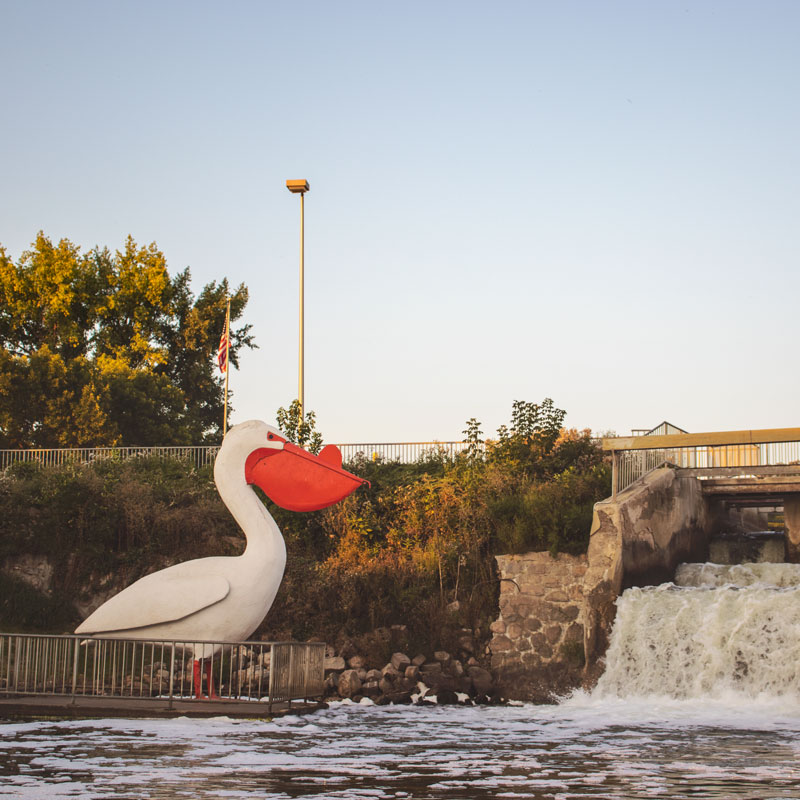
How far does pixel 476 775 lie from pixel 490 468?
14422 millimetres

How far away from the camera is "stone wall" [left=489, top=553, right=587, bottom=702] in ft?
62.2

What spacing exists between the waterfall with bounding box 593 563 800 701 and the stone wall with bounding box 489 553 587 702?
87cm

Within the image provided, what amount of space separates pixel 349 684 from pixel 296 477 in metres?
5.46

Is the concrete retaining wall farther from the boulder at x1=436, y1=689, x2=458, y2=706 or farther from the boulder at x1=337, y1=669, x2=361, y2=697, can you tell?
the boulder at x1=337, y1=669, x2=361, y2=697

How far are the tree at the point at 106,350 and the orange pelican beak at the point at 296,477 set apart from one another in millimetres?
23362

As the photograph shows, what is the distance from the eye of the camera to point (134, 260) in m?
44.2

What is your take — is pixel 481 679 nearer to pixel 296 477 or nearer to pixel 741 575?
pixel 296 477

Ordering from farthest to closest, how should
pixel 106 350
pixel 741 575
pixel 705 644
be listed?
1. pixel 106 350
2. pixel 741 575
3. pixel 705 644

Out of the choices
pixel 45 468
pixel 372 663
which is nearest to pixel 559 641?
pixel 372 663

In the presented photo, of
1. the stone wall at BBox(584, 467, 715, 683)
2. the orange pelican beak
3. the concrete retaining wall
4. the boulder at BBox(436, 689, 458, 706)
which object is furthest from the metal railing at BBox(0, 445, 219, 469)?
the orange pelican beak

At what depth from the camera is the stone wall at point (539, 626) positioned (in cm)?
1895

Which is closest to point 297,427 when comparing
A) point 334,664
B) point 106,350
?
point 334,664

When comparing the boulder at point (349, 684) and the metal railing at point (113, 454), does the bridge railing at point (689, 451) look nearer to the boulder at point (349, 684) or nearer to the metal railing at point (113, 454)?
the boulder at point (349, 684)

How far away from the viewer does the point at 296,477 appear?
607 inches
